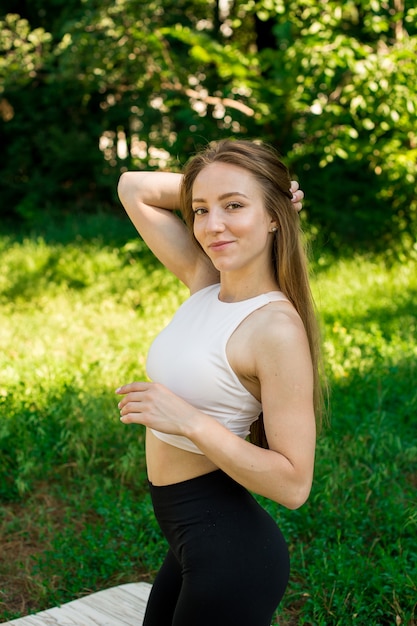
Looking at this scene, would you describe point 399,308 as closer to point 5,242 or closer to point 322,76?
point 322,76

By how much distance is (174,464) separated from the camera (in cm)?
172

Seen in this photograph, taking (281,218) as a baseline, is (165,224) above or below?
below

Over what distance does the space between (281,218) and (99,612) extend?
163 centimetres

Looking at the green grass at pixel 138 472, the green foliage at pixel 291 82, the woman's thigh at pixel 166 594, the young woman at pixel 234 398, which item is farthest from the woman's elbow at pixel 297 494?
the green foliage at pixel 291 82

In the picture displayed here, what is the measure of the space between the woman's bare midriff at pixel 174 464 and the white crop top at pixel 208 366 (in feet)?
0.09

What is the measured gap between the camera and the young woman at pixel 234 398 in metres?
1.51

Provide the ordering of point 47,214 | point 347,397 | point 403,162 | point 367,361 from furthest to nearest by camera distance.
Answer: point 47,214 < point 403,162 < point 367,361 < point 347,397

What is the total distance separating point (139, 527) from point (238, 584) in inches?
75.0

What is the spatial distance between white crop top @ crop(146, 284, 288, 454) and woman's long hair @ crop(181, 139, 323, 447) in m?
0.07

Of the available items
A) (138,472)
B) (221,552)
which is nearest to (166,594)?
(221,552)

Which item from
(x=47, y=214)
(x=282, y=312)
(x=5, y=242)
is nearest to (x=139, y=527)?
(x=282, y=312)

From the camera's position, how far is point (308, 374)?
60.4 inches

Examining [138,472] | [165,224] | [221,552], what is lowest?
[138,472]

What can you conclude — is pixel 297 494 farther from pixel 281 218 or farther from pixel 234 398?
pixel 281 218
